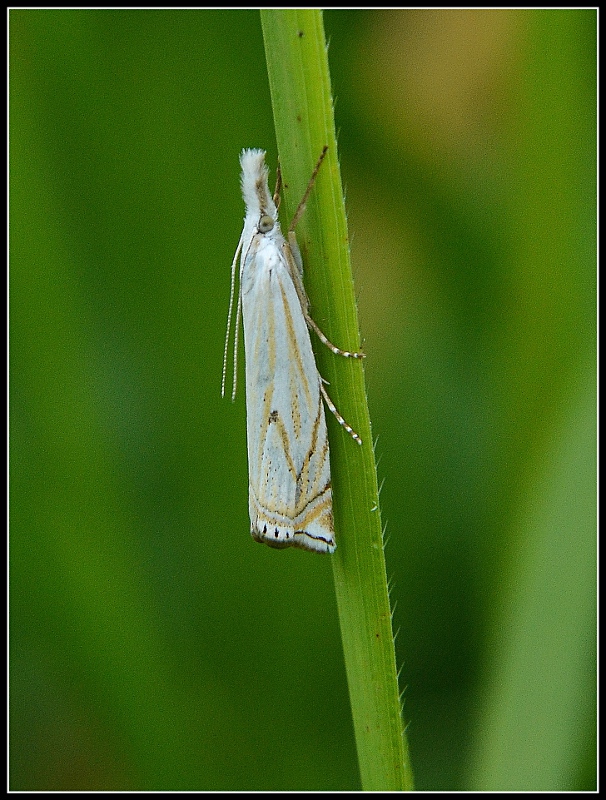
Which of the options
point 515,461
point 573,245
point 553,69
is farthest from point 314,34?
point 515,461

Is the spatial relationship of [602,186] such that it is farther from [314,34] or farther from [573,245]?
[314,34]

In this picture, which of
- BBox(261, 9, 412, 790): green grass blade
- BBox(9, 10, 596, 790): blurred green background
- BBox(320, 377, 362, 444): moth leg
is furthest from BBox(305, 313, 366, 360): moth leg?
BBox(9, 10, 596, 790): blurred green background

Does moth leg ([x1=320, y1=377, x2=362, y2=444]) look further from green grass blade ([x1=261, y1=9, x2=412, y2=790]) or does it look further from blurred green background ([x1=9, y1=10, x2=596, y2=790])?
blurred green background ([x1=9, y1=10, x2=596, y2=790])

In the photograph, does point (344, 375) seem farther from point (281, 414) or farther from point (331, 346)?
point (281, 414)

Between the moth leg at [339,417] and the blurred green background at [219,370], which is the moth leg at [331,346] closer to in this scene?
the moth leg at [339,417]

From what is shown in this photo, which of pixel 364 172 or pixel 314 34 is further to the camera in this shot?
pixel 364 172
